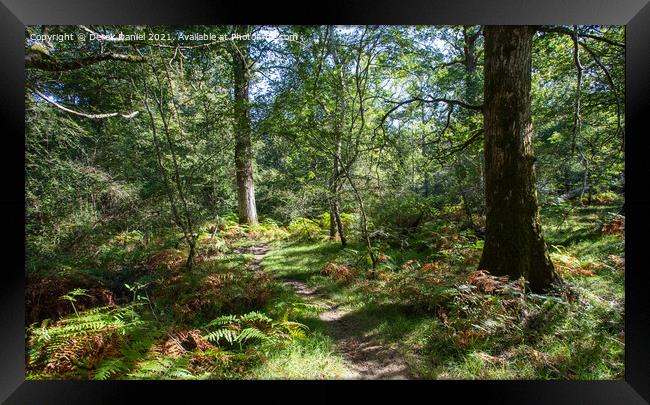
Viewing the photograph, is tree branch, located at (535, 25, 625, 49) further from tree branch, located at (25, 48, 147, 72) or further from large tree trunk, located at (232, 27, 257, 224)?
tree branch, located at (25, 48, 147, 72)

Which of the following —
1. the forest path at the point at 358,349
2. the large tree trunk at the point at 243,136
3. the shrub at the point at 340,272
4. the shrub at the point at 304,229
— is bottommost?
the forest path at the point at 358,349

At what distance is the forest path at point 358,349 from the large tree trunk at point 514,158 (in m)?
1.63

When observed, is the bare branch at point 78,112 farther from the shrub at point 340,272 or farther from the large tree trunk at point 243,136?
the shrub at point 340,272

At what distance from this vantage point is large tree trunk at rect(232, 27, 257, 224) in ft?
9.98

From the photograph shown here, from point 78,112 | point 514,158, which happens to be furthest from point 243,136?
point 514,158

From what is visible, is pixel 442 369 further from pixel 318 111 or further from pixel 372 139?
pixel 318 111

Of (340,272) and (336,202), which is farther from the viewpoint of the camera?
(336,202)

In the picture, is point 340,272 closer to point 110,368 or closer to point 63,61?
point 110,368

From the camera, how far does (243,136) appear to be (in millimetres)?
3621

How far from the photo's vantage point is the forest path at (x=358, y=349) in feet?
7.81

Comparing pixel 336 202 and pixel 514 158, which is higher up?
pixel 514 158
